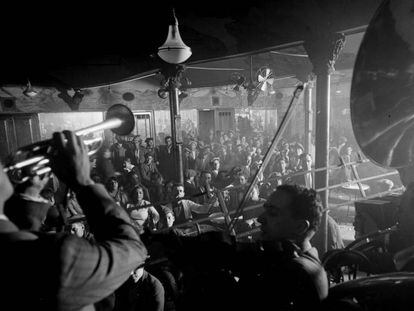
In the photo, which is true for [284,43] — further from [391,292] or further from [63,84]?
[63,84]

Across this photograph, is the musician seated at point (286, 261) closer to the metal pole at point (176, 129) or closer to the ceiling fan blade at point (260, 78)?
the metal pole at point (176, 129)

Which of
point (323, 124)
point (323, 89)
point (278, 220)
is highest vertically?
point (323, 89)

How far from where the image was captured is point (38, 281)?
1204 millimetres

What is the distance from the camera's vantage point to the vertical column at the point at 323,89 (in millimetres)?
6156

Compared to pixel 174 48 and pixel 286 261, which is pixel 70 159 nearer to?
pixel 286 261

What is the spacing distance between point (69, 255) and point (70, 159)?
440 millimetres

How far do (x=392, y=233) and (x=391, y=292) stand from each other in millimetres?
1983

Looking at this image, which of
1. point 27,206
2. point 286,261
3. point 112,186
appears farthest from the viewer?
point 112,186

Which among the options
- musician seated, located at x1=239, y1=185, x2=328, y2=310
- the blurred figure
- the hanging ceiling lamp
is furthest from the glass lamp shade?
the blurred figure

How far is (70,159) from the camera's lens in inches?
56.5

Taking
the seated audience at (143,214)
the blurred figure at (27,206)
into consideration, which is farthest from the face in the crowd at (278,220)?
the seated audience at (143,214)

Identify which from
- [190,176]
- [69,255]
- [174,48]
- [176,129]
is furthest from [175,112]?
[69,255]

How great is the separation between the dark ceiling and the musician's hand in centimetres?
587

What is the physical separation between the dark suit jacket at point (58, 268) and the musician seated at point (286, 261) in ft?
2.75
